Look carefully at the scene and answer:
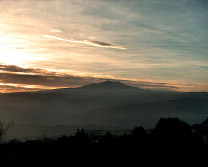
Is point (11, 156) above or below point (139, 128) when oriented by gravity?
below

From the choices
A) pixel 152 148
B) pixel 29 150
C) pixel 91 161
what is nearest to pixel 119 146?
pixel 152 148

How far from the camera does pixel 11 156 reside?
92.7 ft

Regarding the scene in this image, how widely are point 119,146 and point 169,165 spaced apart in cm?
819

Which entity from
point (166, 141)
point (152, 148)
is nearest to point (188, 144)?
point (166, 141)

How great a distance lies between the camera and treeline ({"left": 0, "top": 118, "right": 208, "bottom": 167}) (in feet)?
87.2

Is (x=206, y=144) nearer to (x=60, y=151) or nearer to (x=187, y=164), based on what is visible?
(x=187, y=164)

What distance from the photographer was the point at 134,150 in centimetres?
2981

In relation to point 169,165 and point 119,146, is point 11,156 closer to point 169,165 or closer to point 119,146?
point 119,146

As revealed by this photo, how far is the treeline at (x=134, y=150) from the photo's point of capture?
2658 cm

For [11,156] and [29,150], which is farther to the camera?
[29,150]

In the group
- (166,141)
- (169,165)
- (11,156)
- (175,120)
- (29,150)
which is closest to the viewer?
(169,165)

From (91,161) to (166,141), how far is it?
42.6 feet

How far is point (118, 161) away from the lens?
26.4 metres

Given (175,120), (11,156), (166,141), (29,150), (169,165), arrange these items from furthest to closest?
(175,120) < (166,141) < (29,150) < (11,156) < (169,165)
